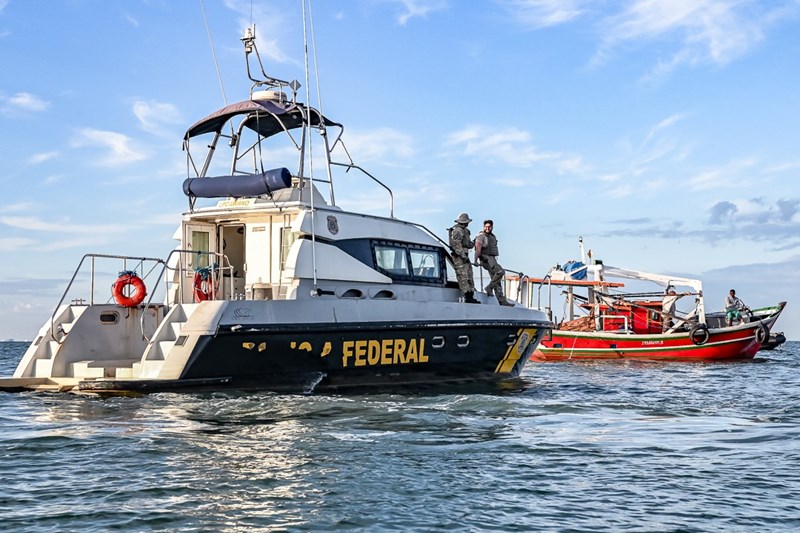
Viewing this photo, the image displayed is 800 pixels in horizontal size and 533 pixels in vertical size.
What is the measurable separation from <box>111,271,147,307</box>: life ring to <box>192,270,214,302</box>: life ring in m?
0.75

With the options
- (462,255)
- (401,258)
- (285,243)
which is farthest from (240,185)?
→ (462,255)

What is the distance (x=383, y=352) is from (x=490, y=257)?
3.43m

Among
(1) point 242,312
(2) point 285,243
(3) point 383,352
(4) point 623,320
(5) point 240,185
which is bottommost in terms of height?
(3) point 383,352

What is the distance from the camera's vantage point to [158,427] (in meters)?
8.55

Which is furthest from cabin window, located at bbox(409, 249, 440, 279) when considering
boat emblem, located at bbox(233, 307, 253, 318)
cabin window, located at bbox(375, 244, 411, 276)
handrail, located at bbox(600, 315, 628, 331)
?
handrail, located at bbox(600, 315, 628, 331)

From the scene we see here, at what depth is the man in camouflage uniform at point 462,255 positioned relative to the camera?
14.1 metres

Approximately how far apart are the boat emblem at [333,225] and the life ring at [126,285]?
111 inches

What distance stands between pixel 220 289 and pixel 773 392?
948cm

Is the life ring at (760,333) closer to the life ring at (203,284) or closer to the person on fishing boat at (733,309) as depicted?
the person on fishing boat at (733,309)

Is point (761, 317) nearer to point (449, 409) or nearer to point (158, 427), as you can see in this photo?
point (449, 409)

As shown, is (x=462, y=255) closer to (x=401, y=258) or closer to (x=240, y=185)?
(x=401, y=258)

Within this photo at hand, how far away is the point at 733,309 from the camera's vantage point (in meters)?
31.2

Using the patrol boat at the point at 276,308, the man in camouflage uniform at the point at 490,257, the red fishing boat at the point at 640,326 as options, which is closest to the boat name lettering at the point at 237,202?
the patrol boat at the point at 276,308

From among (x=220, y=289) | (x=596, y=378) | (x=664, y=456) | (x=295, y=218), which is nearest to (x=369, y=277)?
(x=295, y=218)
